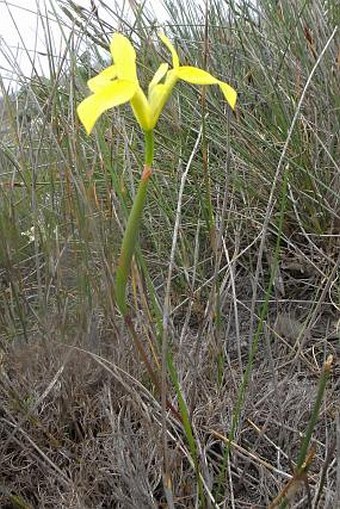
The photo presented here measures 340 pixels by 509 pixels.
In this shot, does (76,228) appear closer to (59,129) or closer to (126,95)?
(59,129)

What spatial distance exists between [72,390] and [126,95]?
0.61 meters

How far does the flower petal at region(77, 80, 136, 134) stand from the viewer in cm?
53

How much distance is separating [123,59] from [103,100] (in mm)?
82

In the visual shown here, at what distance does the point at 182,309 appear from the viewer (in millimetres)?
1322

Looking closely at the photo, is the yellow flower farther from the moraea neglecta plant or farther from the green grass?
the green grass

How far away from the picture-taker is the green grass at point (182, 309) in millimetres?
900

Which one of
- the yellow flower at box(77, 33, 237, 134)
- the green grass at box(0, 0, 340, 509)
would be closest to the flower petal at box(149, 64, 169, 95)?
the yellow flower at box(77, 33, 237, 134)

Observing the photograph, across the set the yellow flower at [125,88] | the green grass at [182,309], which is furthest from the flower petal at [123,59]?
the green grass at [182,309]

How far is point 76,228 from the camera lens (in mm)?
1236

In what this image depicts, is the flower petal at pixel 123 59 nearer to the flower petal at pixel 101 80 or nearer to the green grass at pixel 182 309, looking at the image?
the flower petal at pixel 101 80

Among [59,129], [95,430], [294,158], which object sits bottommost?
[95,430]

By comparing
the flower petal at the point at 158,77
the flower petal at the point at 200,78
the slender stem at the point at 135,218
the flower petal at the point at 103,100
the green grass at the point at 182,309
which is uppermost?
the flower petal at the point at 103,100

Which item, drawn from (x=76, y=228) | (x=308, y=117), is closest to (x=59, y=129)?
(x=76, y=228)

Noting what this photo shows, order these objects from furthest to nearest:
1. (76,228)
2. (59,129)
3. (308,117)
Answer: (308,117)
(59,129)
(76,228)
